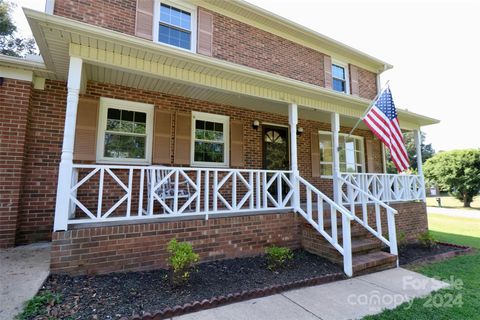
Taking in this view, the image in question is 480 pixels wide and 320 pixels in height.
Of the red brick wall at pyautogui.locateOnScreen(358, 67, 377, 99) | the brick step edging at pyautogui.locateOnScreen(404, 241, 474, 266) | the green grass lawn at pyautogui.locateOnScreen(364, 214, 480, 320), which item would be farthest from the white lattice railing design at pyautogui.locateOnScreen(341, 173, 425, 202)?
the red brick wall at pyautogui.locateOnScreen(358, 67, 377, 99)

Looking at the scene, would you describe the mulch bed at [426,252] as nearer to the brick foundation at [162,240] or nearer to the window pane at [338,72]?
the brick foundation at [162,240]

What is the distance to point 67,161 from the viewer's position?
11.7 ft

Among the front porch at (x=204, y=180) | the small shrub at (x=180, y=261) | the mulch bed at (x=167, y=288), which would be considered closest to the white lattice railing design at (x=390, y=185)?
the front porch at (x=204, y=180)

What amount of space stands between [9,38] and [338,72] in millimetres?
19536

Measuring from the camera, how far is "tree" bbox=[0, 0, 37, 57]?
15.4 metres

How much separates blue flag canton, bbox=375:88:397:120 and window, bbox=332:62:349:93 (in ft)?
11.2

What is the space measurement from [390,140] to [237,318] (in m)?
4.95

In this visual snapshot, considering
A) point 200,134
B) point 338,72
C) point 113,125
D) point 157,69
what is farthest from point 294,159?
point 338,72

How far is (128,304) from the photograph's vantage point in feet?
9.87

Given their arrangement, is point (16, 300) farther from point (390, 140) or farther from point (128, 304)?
point (390, 140)

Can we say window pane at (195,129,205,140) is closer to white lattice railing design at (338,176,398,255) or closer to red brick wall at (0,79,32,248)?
red brick wall at (0,79,32,248)

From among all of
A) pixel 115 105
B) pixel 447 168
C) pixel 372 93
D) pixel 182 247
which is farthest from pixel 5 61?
pixel 447 168

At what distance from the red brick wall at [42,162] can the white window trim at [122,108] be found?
0.68 metres

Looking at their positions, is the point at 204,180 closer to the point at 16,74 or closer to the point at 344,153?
the point at 16,74
